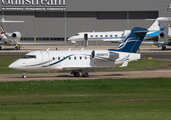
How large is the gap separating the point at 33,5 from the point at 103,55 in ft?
182

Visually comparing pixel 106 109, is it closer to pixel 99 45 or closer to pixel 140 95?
pixel 140 95

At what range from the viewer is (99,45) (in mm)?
82188

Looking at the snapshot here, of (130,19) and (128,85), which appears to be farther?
(130,19)

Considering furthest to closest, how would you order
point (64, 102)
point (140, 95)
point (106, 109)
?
1. point (140, 95)
2. point (64, 102)
3. point (106, 109)

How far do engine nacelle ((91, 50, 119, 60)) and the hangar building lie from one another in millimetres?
54070

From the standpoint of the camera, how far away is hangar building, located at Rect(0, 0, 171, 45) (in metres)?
79.9

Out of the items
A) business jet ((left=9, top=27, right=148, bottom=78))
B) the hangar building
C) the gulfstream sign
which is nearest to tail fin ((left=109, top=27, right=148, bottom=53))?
business jet ((left=9, top=27, right=148, bottom=78))

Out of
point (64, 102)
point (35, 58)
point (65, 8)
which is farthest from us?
point (65, 8)

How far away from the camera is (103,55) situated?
27.8 meters

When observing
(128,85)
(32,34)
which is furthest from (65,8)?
(128,85)

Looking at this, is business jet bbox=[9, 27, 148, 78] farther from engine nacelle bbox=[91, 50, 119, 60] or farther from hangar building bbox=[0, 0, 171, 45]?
hangar building bbox=[0, 0, 171, 45]

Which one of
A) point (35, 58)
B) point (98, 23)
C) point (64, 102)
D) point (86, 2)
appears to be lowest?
point (64, 102)

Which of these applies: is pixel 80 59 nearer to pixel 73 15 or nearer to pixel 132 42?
pixel 132 42

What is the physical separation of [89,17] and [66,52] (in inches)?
2189
